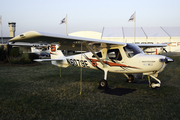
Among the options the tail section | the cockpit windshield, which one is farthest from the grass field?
the tail section

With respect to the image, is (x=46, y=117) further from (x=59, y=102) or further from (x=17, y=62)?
(x=17, y=62)

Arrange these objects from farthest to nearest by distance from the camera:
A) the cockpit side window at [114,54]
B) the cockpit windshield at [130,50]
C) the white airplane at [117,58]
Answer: the cockpit side window at [114,54] < the cockpit windshield at [130,50] < the white airplane at [117,58]

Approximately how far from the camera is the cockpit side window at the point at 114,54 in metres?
7.84

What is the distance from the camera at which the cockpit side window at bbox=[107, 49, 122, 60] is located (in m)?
7.84

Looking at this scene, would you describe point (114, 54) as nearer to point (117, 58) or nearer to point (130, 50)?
point (117, 58)

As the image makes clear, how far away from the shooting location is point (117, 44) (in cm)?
753

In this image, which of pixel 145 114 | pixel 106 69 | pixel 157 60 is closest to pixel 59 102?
pixel 145 114

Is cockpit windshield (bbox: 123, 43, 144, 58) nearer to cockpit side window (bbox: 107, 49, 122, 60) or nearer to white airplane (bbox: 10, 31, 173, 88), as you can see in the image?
white airplane (bbox: 10, 31, 173, 88)

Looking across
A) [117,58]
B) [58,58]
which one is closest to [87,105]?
[117,58]

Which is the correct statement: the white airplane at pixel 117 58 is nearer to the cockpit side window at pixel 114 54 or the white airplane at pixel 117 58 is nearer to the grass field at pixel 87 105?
the cockpit side window at pixel 114 54

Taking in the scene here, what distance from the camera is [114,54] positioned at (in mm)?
8055

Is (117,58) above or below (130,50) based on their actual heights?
below

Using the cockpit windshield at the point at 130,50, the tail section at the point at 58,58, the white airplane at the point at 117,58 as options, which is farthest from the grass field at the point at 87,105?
the tail section at the point at 58,58

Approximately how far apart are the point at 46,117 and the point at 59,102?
3.94 feet
